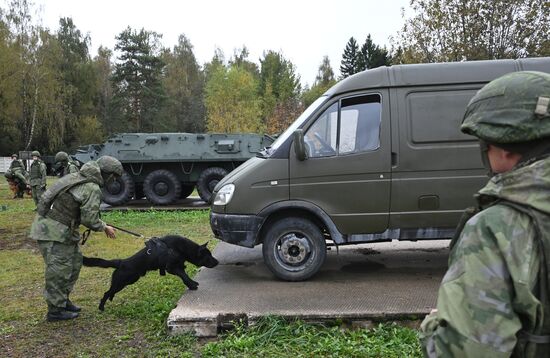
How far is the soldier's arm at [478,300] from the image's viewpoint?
4.22 ft

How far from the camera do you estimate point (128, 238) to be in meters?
9.38

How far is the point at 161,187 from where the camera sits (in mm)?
14852

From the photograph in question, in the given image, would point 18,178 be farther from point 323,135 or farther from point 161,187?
point 323,135

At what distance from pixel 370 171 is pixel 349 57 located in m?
53.9

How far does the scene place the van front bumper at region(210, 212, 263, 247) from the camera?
5.27 m

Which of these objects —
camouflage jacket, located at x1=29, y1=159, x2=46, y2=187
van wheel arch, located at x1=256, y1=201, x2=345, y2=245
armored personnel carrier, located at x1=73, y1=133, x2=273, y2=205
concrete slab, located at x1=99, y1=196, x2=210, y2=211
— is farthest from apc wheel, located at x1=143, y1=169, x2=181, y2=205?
van wheel arch, located at x1=256, y1=201, x2=345, y2=245

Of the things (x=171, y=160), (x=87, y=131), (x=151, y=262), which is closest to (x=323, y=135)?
(x=151, y=262)

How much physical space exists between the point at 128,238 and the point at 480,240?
28.7ft

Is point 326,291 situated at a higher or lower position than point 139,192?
lower

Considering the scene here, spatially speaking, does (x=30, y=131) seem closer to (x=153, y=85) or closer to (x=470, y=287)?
(x=153, y=85)

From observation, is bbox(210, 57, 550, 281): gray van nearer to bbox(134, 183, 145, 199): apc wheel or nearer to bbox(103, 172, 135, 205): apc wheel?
bbox(103, 172, 135, 205): apc wheel

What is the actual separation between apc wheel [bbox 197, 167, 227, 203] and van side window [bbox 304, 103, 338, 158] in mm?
9761

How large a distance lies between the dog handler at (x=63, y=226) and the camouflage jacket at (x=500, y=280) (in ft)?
13.4

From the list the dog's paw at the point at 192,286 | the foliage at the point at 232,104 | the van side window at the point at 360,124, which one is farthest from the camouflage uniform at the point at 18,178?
the foliage at the point at 232,104
